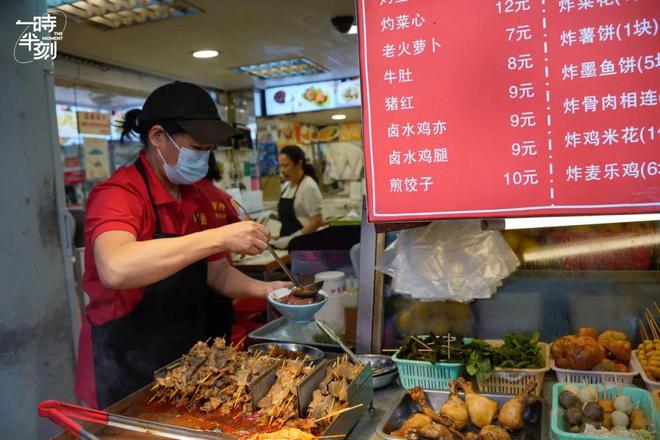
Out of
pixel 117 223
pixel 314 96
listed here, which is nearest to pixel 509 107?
pixel 117 223

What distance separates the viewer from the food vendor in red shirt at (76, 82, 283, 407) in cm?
234

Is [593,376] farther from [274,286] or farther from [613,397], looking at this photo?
[274,286]

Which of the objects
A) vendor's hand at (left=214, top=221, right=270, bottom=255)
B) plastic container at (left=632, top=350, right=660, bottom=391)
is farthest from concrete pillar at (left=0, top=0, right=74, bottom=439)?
plastic container at (left=632, top=350, right=660, bottom=391)

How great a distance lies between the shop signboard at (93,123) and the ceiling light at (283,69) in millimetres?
1790

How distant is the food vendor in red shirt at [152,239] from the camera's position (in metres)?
2.34

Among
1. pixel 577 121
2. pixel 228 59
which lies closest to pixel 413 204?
pixel 577 121

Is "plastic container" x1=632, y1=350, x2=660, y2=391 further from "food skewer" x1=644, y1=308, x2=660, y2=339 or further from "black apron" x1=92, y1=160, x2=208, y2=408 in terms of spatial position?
"black apron" x1=92, y1=160, x2=208, y2=408

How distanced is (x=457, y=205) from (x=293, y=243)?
2196 millimetres

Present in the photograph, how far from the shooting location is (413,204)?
1878mm

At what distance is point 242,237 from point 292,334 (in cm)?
78

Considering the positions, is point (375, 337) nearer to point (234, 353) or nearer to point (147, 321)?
point (234, 353)

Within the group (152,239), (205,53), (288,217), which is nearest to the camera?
(152,239)

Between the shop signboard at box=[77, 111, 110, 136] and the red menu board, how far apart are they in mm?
5334

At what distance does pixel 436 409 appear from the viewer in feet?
6.45
